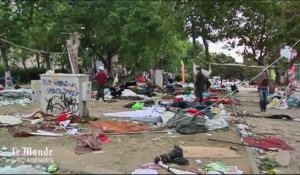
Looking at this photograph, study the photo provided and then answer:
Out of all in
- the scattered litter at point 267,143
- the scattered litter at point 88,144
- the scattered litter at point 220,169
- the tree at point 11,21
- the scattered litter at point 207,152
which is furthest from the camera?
the tree at point 11,21

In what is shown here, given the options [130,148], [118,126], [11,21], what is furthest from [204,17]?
[130,148]

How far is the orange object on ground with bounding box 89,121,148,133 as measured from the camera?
1291cm

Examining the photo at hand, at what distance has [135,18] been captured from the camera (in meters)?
37.2

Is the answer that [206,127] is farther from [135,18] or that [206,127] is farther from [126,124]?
[135,18]

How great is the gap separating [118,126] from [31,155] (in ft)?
14.4

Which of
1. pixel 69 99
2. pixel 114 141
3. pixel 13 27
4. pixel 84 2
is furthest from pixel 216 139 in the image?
pixel 84 2

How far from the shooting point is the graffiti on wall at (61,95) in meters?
15.4

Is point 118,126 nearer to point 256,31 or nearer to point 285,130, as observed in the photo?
point 285,130

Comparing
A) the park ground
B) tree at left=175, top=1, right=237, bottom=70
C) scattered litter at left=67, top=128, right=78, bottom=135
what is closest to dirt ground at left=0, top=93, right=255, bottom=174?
the park ground

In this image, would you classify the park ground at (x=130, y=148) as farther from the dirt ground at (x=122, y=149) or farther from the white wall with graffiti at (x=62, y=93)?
the white wall with graffiti at (x=62, y=93)

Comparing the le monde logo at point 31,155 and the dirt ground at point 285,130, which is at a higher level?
the le monde logo at point 31,155

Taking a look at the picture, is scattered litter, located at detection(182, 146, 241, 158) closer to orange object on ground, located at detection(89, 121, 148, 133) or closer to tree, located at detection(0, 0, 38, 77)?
orange object on ground, located at detection(89, 121, 148, 133)

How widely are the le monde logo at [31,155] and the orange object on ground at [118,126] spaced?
276 cm

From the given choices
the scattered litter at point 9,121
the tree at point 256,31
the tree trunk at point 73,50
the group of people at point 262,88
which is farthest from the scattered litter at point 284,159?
the tree at point 256,31
